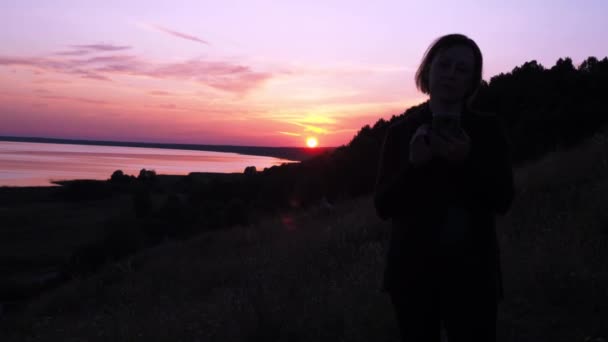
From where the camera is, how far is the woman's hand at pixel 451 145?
5.59ft

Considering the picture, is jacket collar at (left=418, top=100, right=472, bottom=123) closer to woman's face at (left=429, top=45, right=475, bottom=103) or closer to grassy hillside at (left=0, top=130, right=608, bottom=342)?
woman's face at (left=429, top=45, right=475, bottom=103)

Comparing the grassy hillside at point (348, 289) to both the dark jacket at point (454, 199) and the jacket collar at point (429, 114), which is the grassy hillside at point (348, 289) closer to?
the dark jacket at point (454, 199)

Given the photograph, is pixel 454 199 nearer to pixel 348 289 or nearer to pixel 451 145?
pixel 451 145

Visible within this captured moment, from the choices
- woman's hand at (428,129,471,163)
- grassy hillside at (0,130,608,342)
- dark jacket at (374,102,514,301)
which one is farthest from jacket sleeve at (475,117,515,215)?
grassy hillside at (0,130,608,342)

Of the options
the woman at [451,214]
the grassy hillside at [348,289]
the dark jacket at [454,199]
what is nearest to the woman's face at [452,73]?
the woman at [451,214]

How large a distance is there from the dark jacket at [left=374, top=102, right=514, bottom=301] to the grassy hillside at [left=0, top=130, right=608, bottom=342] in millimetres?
2202

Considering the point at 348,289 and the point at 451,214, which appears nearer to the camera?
the point at 451,214

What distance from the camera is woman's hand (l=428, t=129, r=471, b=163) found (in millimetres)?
1704

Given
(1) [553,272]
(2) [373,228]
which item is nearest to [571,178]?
(2) [373,228]

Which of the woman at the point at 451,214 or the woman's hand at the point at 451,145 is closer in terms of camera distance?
the woman's hand at the point at 451,145

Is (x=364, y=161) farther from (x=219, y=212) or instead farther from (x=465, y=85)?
(x=465, y=85)

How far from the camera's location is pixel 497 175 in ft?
6.09

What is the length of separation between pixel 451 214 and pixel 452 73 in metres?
0.50

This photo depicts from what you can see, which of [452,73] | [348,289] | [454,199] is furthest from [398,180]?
[348,289]
